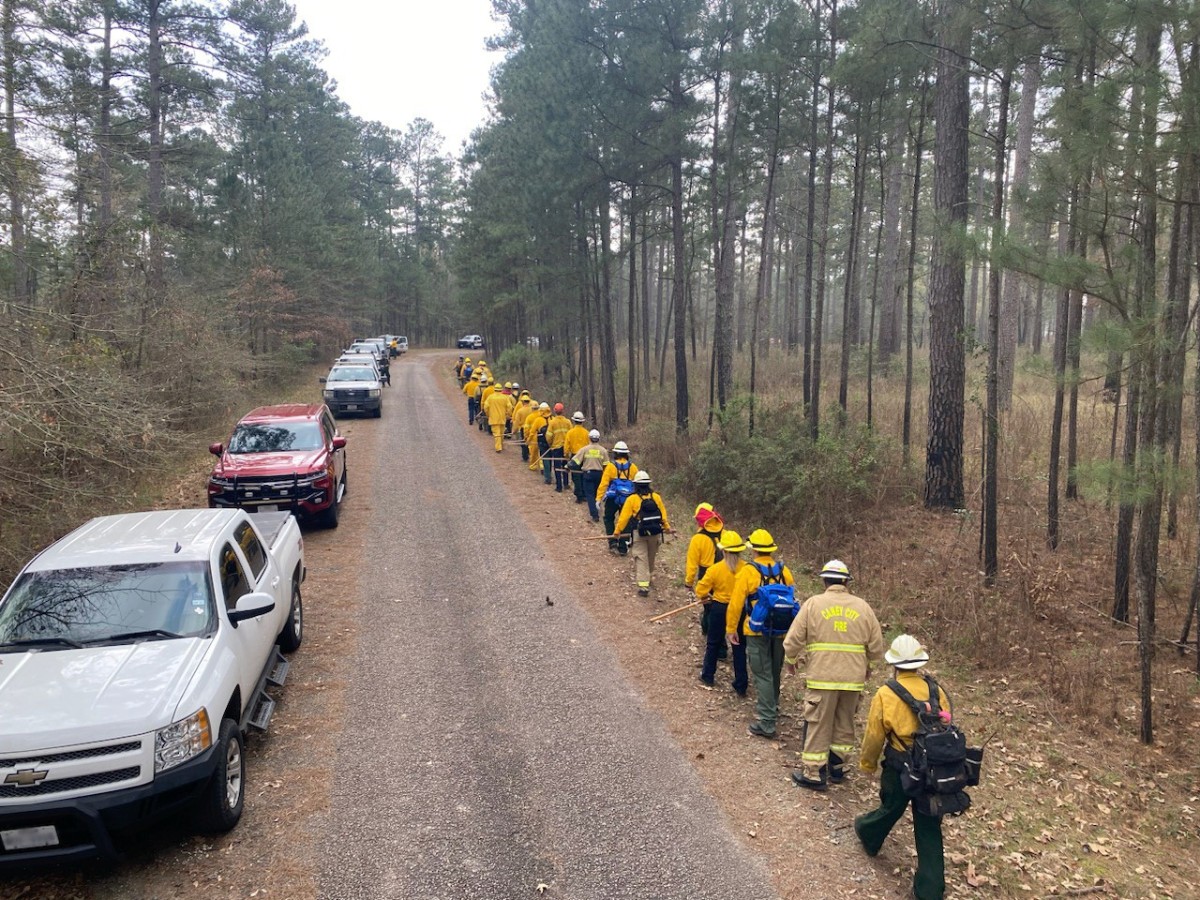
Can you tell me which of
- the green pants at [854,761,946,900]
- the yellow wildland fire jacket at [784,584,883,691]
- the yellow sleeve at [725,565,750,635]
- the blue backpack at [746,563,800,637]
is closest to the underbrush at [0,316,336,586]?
the yellow sleeve at [725,565,750,635]

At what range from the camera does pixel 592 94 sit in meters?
18.6

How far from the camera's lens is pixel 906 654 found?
4879 millimetres

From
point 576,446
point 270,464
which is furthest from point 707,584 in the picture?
point 576,446

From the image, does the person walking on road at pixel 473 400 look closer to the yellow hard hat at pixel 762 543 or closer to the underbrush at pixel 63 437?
the underbrush at pixel 63 437

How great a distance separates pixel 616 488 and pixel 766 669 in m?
5.69

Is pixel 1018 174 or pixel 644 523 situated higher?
pixel 1018 174

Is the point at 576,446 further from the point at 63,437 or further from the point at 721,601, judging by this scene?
the point at 63,437

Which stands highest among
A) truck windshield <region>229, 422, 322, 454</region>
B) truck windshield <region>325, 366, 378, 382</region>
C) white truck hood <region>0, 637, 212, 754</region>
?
truck windshield <region>325, 366, 378, 382</region>

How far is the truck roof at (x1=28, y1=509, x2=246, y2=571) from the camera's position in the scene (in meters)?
6.10

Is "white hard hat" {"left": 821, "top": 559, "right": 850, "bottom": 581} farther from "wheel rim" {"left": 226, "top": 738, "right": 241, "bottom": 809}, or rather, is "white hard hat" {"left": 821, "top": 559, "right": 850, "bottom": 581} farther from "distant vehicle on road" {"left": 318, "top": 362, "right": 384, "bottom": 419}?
"distant vehicle on road" {"left": 318, "top": 362, "right": 384, "bottom": 419}

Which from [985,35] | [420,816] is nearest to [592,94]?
[985,35]

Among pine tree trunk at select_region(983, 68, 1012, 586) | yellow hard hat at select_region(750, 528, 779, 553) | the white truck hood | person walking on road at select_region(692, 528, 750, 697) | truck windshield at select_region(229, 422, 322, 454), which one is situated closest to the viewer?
the white truck hood

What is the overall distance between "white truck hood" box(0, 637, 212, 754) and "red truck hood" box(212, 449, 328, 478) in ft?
22.6

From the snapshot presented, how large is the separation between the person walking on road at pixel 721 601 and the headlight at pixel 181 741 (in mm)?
4374
